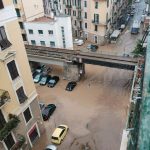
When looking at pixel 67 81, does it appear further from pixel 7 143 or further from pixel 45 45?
pixel 7 143

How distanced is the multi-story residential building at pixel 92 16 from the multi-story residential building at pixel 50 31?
11.8 m

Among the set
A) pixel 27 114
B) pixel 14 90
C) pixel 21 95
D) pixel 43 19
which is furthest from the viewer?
pixel 43 19

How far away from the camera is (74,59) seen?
4531cm

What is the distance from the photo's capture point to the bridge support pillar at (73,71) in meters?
47.0

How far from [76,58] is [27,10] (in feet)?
55.6

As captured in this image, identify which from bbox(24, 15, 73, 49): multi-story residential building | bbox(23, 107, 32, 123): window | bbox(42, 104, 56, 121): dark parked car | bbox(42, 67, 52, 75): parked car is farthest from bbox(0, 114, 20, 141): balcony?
bbox(24, 15, 73, 49): multi-story residential building

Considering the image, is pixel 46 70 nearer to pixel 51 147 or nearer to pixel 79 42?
pixel 79 42

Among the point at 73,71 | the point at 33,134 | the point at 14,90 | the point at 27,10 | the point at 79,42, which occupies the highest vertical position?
the point at 27,10

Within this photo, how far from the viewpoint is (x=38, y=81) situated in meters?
49.3

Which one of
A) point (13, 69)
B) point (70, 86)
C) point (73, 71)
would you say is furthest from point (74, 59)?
point (13, 69)

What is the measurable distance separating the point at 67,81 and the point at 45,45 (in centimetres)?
1220

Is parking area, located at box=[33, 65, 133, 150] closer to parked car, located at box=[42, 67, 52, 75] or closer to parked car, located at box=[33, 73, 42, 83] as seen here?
parked car, located at box=[33, 73, 42, 83]

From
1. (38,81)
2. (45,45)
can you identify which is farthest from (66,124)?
(45,45)

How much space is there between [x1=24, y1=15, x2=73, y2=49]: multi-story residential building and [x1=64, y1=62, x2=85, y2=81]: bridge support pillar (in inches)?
350
